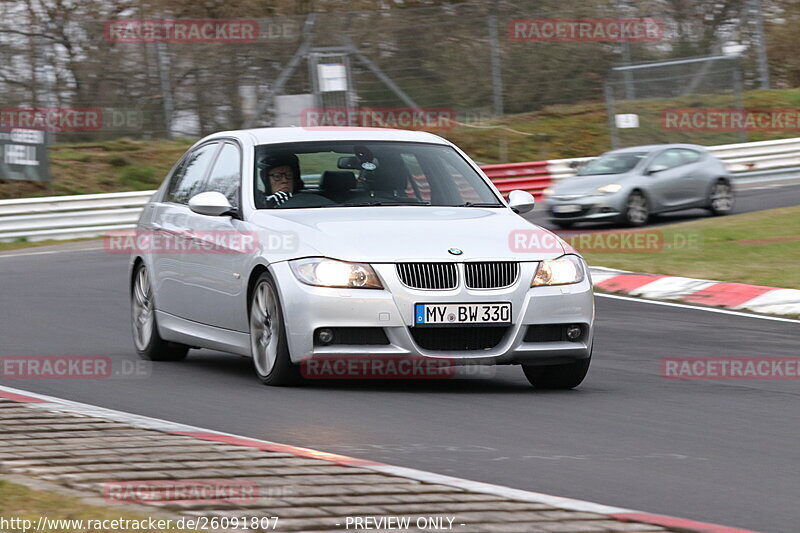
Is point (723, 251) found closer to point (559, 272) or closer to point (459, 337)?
point (559, 272)

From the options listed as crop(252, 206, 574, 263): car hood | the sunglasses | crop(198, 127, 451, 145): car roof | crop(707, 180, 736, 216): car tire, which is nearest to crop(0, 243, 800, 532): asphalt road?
crop(252, 206, 574, 263): car hood

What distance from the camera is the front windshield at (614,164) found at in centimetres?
2411

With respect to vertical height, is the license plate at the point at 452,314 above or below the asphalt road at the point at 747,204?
above

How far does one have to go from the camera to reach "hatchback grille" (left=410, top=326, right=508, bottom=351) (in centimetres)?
819

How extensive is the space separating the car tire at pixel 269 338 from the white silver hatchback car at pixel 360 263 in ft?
0.04

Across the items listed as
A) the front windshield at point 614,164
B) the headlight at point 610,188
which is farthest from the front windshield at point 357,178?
the front windshield at point 614,164

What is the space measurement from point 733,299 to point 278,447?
9154mm

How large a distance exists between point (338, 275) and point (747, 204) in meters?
19.9

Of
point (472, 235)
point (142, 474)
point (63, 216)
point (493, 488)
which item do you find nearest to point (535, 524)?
point (493, 488)

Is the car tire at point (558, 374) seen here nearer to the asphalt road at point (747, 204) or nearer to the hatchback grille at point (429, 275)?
the hatchback grille at point (429, 275)

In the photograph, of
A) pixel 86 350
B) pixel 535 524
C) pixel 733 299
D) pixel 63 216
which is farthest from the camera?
pixel 63 216

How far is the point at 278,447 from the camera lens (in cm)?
616

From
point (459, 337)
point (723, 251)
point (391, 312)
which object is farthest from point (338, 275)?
point (723, 251)

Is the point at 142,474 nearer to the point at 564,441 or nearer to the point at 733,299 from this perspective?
the point at 564,441
